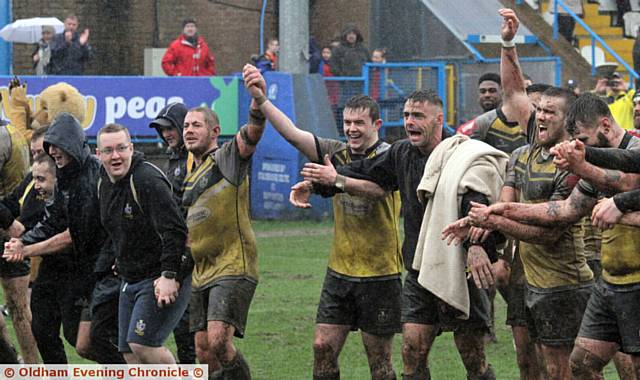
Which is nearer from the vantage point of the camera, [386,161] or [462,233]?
[462,233]

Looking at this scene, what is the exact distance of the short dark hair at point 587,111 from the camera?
752 centimetres

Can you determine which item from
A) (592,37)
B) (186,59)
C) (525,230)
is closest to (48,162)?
(525,230)

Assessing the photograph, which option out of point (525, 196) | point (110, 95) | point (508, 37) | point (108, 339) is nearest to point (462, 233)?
point (525, 196)

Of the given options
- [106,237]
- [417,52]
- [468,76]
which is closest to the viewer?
[106,237]

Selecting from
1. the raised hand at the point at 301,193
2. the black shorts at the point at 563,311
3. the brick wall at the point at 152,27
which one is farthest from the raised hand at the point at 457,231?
the brick wall at the point at 152,27

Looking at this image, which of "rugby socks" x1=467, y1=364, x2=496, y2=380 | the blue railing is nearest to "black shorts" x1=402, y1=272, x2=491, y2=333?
"rugby socks" x1=467, y1=364, x2=496, y2=380

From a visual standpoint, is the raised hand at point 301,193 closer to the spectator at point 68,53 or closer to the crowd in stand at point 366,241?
Answer: the crowd in stand at point 366,241

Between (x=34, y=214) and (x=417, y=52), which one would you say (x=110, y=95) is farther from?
(x=34, y=214)

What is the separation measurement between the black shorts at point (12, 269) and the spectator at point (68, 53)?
1308 cm

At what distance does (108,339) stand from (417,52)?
1840 centimetres

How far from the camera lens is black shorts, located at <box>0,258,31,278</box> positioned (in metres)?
10.4

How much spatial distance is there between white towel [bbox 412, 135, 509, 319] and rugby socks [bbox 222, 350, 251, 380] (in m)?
1.39

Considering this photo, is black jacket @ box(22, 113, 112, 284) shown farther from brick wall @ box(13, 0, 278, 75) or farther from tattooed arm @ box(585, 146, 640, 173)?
brick wall @ box(13, 0, 278, 75)

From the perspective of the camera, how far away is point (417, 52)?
87.4 ft
